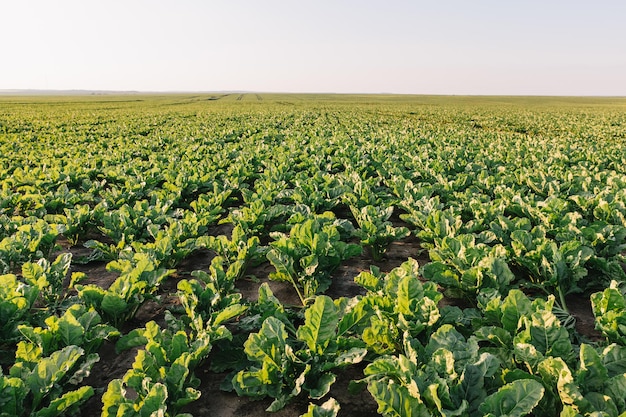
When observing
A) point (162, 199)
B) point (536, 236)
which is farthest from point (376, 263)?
point (162, 199)

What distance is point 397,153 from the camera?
12.4 metres

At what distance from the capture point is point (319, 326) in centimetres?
268

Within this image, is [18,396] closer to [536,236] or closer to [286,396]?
[286,396]

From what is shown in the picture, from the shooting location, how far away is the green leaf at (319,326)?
2.66 meters

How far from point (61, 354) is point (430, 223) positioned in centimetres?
425

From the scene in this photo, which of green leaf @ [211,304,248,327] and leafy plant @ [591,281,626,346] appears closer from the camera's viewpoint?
leafy plant @ [591,281,626,346]

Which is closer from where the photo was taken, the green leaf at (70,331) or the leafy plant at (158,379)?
the leafy plant at (158,379)

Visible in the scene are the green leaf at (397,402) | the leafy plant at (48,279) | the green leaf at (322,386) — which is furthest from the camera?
the leafy plant at (48,279)

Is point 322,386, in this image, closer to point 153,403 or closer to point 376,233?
point 153,403

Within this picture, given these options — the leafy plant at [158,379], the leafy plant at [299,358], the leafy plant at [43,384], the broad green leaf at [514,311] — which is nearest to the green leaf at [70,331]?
the leafy plant at [43,384]

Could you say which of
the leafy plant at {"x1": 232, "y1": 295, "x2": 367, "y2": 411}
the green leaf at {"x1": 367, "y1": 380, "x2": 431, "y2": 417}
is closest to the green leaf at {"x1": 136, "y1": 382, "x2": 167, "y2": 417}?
the leafy plant at {"x1": 232, "y1": 295, "x2": 367, "y2": 411}

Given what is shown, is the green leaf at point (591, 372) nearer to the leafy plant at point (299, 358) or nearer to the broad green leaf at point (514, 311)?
the broad green leaf at point (514, 311)

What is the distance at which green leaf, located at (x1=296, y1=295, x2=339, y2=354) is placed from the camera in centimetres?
266

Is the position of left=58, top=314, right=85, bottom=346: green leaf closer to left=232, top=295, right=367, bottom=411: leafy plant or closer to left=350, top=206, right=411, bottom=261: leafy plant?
left=232, top=295, right=367, bottom=411: leafy plant
